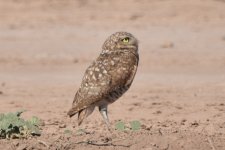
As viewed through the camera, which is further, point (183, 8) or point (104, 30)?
point (183, 8)

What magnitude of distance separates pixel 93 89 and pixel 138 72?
301 inches

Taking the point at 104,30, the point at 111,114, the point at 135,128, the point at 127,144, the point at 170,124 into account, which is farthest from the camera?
the point at 104,30

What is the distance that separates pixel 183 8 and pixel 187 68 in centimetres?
751

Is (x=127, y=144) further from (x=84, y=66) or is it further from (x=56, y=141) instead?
(x=84, y=66)

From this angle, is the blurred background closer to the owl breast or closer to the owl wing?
the owl breast

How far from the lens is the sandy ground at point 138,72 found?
9820mm

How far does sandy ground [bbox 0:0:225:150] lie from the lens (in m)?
9.82

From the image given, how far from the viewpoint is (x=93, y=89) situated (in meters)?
10.2

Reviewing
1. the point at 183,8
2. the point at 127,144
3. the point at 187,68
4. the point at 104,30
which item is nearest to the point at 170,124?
the point at 127,144

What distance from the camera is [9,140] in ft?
30.6

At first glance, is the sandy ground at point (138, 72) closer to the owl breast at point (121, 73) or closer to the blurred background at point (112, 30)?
the blurred background at point (112, 30)

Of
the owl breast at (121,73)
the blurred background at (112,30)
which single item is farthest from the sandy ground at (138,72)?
the owl breast at (121,73)

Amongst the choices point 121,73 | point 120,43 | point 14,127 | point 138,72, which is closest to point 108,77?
point 121,73

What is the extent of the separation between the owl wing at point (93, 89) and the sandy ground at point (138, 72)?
356mm
